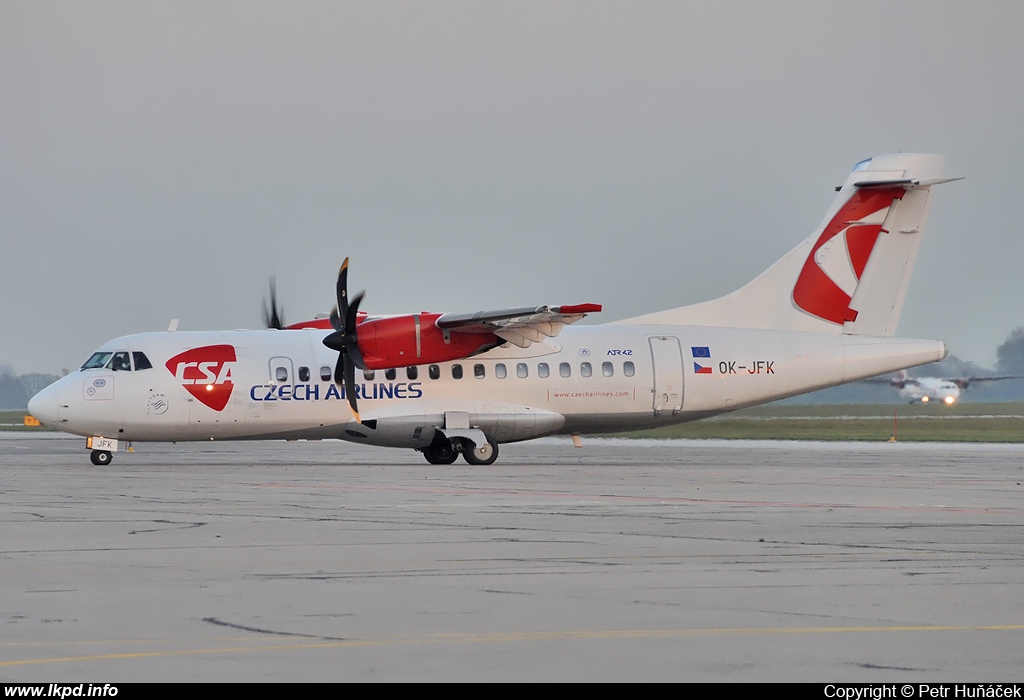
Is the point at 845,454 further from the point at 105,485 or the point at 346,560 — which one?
the point at 346,560

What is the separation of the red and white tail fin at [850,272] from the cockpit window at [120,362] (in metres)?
12.8

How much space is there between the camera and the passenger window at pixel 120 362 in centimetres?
2792

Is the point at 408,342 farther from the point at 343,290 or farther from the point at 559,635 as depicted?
the point at 559,635

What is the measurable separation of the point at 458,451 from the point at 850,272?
11519 mm

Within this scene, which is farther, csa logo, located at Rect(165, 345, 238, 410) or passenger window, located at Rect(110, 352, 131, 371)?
passenger window, located at Rect(110, 352, 131, 371)

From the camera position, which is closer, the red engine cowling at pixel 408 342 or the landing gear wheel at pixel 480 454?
the red engine cowling at pixel 408 342

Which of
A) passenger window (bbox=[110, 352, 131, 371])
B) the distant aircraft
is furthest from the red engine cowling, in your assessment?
the distant aircraft

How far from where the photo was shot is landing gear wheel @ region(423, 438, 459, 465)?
28844mm

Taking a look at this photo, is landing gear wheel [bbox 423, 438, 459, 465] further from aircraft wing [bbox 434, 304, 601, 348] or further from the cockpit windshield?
the cockpit windshield

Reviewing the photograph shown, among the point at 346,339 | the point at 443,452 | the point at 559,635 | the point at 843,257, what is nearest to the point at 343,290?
the point at 346,339

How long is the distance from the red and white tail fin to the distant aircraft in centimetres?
2261

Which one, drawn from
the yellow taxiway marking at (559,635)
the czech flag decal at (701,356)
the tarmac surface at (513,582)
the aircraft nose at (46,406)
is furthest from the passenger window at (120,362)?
the yellow taxiway marking at (559,635)

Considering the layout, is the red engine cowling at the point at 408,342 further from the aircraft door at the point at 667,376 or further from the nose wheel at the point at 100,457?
the nose wheel at the point at 100,457

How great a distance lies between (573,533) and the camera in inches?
525
